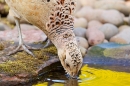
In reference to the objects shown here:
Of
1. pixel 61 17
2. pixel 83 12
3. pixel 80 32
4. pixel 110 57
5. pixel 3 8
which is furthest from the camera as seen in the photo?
pixel 3 8

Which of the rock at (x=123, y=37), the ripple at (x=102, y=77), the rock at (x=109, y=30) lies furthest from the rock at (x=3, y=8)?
the ripple at (x=102, y=77)

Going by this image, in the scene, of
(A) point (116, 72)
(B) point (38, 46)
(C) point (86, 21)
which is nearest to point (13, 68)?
(B) point (38, 46)

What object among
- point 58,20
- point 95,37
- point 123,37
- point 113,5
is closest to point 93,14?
point 113,5

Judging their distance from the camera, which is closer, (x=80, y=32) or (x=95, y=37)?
(x=95, y=37)

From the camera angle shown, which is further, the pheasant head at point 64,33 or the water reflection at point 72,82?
the water reflection at point 72,82

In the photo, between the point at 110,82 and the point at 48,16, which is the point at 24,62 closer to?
the point at 48,16

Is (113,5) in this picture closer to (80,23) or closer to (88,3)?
(88,3)

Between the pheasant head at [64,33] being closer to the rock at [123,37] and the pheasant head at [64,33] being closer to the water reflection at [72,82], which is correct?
the water reflection at [72,82]
